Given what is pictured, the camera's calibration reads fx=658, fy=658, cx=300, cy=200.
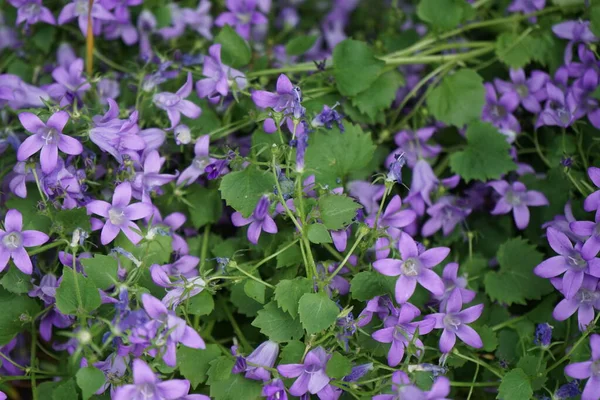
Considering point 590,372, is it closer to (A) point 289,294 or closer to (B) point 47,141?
(A) point 289,294

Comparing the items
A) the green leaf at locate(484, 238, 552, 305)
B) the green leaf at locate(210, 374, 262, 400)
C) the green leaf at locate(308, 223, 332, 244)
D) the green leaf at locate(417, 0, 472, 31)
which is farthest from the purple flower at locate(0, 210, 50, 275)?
the green leaf at locate(417, 0, 472, 31)

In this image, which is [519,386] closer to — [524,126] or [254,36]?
[524,126]

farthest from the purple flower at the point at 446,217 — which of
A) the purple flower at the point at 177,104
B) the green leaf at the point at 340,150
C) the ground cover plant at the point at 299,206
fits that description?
the purple flower at the point at 177,104

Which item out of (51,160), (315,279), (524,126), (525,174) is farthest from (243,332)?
(524,126)

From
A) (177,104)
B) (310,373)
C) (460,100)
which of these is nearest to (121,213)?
(177,104)

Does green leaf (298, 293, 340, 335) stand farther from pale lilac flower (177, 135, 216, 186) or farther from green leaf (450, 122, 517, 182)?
green leaf (450, 122, 517, 182)
